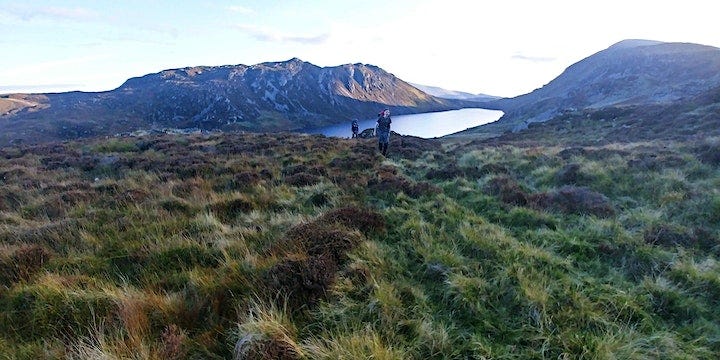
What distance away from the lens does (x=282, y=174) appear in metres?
13.0

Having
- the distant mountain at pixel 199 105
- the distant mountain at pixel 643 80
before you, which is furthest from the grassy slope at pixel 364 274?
the distant mountain at pixel 199 105

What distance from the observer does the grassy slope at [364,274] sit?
348 cm

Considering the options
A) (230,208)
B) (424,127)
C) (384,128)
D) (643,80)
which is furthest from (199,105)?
(230,208)

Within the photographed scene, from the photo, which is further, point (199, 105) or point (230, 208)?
point (199, 105)

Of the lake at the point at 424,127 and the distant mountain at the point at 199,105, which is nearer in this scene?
the lake at the point at 424,127

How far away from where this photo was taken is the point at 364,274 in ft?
15.2

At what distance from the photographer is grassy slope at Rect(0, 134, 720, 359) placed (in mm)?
3484

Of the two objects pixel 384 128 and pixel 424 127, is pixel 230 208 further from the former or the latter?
pixel 424 127

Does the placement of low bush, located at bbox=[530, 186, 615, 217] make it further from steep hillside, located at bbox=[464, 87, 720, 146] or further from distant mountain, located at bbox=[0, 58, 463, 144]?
distant mountain, located at bbox=[0, 58, 463, 144]

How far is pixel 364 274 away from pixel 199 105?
5452 inches

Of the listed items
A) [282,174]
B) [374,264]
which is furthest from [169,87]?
[374,264]

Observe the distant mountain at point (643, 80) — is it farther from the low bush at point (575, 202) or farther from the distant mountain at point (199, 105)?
the distant mountain at point (199, 105)

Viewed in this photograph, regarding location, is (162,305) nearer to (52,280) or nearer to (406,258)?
(52,280)

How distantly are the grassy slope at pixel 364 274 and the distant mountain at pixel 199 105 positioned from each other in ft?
268
